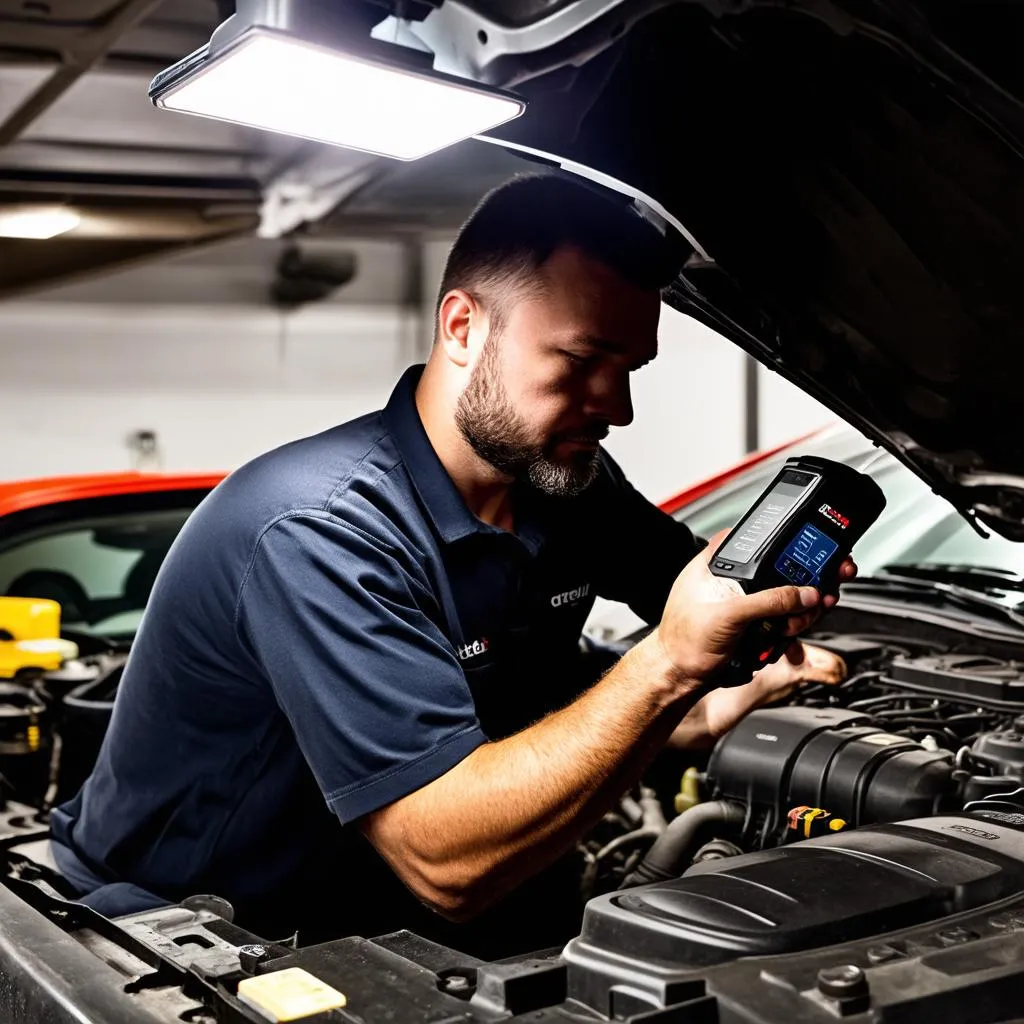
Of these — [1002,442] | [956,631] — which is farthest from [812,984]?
[956,631]

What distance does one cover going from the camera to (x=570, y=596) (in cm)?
173

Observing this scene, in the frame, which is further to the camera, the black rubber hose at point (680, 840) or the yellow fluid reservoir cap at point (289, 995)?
the black rubber hose at point (680, 840)

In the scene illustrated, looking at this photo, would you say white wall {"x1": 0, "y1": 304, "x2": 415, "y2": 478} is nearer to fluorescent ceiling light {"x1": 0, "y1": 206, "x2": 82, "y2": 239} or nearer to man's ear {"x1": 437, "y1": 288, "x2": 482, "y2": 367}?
fluorescent ceiling light {"x1": 0, "y1": 206, "x2": 82, "y2": 239}

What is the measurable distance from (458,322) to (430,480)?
0.63ft

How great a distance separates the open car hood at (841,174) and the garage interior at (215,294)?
9.67ft

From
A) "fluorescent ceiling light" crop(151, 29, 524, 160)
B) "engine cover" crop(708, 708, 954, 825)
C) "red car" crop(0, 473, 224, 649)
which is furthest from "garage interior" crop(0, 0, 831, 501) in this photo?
"engine cover" crop(708, 708, 954, 825)

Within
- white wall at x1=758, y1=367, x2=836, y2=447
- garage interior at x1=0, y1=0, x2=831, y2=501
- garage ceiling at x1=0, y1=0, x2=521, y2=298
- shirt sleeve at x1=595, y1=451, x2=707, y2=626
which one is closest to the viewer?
shirt sleeve at x1=595, y1=451, x2=707, y2=626

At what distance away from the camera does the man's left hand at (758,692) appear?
166 centimetres

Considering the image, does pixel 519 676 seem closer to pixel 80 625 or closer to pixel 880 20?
pixel 880 20

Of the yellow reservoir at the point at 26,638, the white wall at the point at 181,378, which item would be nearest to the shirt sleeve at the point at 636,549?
the yellow reservoir at the point at 26,638

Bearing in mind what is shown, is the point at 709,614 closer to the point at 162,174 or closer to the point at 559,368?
the point at 559,368

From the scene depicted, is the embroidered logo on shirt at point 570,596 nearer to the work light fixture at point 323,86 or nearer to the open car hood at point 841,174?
the open car hood at point 841,174

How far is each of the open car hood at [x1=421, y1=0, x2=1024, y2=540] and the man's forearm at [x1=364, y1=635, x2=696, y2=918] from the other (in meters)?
0.42

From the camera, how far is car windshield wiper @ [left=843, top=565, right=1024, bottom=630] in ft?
6.38
